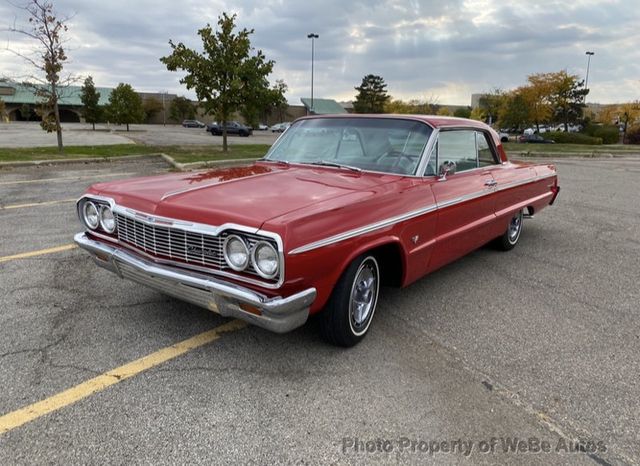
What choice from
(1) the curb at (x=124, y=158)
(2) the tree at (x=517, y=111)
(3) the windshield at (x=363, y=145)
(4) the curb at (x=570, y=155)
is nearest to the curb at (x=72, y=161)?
(1) the curb at (x=124, y=158)

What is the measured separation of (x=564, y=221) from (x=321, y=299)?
20.3 feet

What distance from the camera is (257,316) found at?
2611 mm

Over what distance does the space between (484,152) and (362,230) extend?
2.74 metres

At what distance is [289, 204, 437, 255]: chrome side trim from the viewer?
2.60 m

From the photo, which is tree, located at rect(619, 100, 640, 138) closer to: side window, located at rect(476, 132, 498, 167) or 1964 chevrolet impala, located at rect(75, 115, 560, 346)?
side window, located at rect(476, 132, 498, 167)

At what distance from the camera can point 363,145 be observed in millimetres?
4074

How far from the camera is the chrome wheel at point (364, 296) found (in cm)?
318

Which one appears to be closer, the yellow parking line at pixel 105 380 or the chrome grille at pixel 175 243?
the yellow parking line at pixel 105 380

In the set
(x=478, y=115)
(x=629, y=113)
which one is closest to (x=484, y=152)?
(x=629, y=113)

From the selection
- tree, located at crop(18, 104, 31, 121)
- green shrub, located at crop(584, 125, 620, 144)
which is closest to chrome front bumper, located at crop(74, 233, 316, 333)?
green shrub, located at crop(584, 125, 620, 144)

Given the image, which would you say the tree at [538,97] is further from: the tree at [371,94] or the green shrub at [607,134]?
the tree at [371,94]

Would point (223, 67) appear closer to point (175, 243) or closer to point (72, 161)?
point (72, 161)

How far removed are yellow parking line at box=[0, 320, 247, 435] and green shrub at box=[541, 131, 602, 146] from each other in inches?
1710

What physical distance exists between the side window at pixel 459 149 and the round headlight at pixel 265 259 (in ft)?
6.88
